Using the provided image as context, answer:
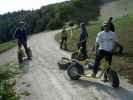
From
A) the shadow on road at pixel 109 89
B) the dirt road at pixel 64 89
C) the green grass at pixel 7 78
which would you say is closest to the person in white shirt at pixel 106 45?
the shadow on road at pixel 109 89

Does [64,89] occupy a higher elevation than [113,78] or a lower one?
lower

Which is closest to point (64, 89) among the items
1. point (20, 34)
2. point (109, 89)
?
point (109, 89)

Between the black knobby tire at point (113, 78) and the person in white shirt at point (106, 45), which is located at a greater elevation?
the person in white shirt at point (106, 45)

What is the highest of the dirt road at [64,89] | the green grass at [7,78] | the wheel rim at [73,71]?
the green grass at [7,78]

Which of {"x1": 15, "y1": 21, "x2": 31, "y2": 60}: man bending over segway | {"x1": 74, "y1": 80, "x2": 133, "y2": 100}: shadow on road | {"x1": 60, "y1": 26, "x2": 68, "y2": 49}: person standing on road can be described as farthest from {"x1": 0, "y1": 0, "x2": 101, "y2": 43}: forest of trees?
{"x1": 74, "y1": 80, "x2": 133, "y2": 100}: shadow on road

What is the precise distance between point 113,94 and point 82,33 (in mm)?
6956

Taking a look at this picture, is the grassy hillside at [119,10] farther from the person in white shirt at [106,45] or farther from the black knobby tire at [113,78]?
the black knobby tire at [113,78]

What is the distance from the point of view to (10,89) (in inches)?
133

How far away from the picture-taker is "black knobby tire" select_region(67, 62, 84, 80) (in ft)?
42.2

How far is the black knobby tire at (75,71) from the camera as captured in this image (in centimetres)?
1286

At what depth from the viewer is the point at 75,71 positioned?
1288 centimetres

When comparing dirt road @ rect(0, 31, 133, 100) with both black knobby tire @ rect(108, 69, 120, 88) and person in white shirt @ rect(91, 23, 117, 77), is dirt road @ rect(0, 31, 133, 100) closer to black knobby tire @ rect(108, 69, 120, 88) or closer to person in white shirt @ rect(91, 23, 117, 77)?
black knobby tire @ rect(108, 69, 120, 88)

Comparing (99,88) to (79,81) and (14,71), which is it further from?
(14,71)

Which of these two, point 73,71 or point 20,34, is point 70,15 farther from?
point 73,71
